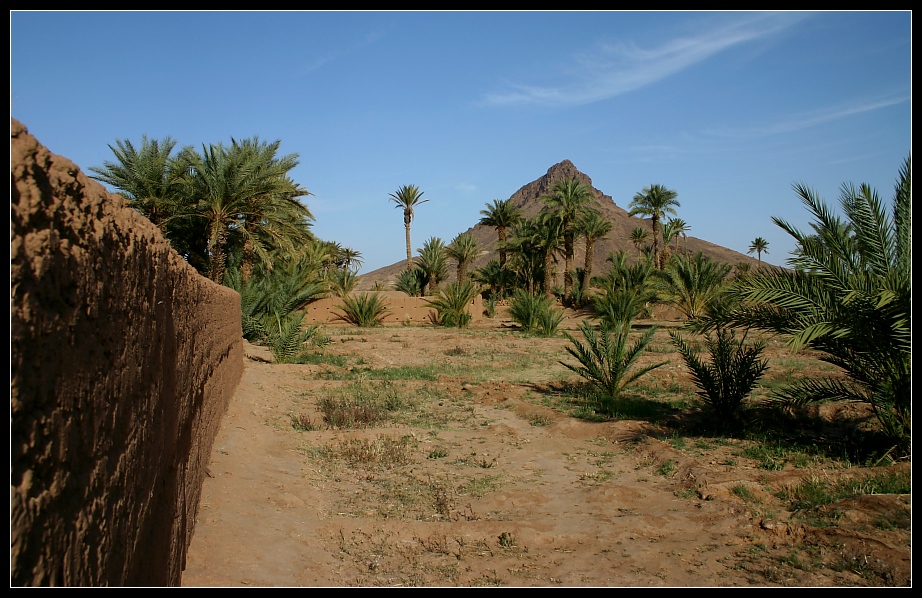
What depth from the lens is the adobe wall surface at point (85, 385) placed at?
153 cm

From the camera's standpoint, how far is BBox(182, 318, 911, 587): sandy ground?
3969 mm

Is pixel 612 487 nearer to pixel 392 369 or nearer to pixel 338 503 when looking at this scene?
pixel 338 503

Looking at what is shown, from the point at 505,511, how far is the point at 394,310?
89.1ft

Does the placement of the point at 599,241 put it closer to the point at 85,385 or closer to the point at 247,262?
the point at 247,262

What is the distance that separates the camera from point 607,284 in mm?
29938

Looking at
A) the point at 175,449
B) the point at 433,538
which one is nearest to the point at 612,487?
the point at 433,538

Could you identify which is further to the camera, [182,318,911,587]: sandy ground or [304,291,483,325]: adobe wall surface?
[304,291,483,325]: adobe wall surface

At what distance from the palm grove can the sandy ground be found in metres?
1.23

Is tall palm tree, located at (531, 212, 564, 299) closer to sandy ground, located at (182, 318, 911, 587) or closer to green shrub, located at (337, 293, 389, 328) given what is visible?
green shrub, located at (337, 293, 389, 328)

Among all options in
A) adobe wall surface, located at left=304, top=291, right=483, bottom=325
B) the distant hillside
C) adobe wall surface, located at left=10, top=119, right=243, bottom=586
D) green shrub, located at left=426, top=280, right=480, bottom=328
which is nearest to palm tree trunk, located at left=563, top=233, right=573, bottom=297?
adobe wall surface, located at left=304, top=291, right=483, bottom=325

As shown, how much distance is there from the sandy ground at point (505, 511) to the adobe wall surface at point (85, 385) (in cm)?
116

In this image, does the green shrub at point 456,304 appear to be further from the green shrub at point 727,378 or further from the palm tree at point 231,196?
the green shrub at point 727,378

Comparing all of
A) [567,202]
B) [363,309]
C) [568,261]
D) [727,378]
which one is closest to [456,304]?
[363,309]

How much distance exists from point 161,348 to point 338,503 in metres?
2.85
